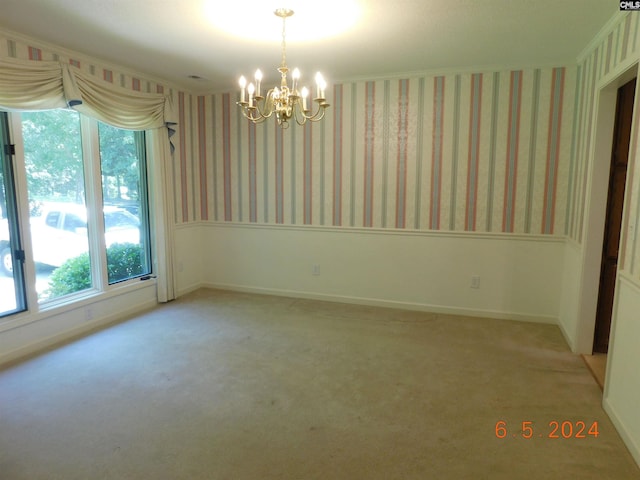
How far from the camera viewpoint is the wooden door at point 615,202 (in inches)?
117

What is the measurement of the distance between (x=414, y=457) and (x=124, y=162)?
393cm

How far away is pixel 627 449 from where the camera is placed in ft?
6.89

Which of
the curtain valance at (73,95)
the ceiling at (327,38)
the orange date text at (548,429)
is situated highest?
the ceiling at (327,38)

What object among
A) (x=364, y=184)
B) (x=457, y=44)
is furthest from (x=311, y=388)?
(x=457, y=44)

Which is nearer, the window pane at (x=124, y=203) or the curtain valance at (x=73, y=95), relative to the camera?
the curtain valance at (x=73, y=95)

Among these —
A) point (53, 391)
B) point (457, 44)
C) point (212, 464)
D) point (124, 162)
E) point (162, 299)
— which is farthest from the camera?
point (162, 299)

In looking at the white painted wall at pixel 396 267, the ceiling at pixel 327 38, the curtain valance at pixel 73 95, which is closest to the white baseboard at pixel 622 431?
the white painted wall at pixel 396 267

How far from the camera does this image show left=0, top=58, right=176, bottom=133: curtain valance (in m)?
2.91

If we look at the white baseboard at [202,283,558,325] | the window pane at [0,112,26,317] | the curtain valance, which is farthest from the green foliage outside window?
the curtain valance

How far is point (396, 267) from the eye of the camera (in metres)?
4.46

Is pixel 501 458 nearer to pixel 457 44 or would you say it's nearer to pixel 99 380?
pixel 99 380

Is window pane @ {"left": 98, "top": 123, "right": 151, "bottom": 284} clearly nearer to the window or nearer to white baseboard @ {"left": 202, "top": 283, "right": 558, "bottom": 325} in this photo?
the window

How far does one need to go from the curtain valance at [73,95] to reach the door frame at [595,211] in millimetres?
4133

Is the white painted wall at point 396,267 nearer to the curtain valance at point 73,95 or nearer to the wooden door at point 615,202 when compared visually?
the wooden door at point 615,202
